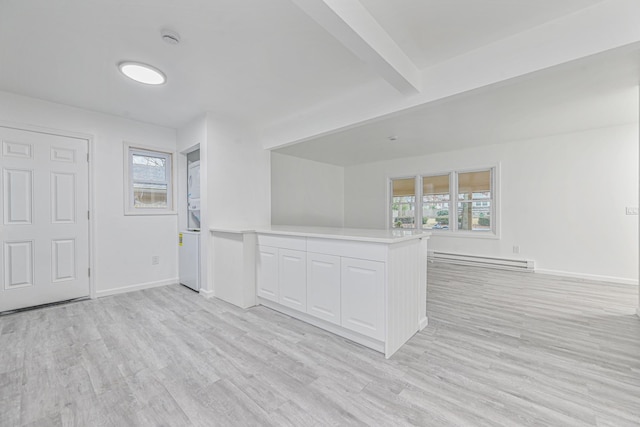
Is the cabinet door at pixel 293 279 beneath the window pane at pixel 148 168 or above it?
beneath

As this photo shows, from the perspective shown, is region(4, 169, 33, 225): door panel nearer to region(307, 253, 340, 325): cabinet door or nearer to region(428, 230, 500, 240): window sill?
region(307, 253, 340, 325): cabinet door

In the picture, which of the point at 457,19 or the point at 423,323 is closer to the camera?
the point at 457,19

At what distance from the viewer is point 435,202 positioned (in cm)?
598

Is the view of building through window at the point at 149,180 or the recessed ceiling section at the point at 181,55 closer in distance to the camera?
the recessed ceiling section at the point at 181,55

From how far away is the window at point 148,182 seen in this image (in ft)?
12.1

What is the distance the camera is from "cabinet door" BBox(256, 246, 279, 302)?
2864mm

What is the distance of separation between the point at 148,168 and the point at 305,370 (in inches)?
143

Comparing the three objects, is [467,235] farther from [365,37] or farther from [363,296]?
[365,37]

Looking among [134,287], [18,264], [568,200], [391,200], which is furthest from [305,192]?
[568,200]

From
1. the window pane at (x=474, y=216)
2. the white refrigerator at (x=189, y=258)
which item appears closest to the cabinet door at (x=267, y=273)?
the white refrigerator at (x=189, y=258)

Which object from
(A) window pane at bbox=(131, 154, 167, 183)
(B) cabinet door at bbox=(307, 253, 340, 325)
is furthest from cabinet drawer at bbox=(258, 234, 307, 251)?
(A) window pane at bbox=(131, 154, 167, 183)

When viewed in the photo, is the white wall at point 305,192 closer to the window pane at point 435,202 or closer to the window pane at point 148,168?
the window pane at point 148,168

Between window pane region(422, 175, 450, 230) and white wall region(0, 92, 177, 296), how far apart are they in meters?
5.30

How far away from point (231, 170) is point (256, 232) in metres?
1.17
